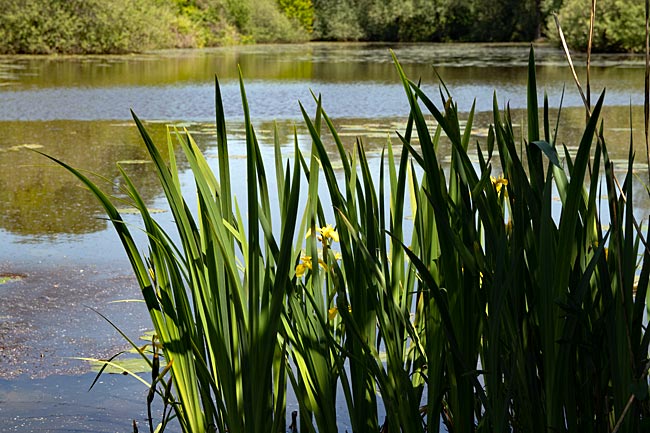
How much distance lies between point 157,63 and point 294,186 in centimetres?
1570

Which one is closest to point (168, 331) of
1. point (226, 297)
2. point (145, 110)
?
point (226, 297)

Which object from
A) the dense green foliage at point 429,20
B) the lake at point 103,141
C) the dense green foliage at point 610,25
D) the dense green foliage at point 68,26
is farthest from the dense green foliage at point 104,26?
the dense green foliage at point 610,25

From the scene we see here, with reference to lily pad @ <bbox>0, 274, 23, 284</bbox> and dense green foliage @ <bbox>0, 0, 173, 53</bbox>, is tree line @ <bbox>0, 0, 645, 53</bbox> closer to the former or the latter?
dense green foliage @ <bbox>0, 0, 173, 53</bbox>

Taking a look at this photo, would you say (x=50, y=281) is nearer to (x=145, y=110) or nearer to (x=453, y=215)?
(x=453, y=215)

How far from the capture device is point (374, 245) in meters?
1.26

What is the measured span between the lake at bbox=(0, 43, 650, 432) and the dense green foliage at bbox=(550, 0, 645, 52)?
2.03 metres

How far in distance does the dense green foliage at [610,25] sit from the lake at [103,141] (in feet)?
6.67

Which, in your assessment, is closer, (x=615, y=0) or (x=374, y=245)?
(x=374, y=245)

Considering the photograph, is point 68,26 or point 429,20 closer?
point 68,26

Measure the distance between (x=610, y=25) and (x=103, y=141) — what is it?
14277 mm

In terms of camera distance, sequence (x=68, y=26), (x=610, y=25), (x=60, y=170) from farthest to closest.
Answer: (x=610, y=25), (x=68, y=26), (x=60, y=170)

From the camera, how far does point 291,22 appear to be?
32.1m

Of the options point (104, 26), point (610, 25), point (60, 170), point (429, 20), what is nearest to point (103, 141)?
point (60, 170)

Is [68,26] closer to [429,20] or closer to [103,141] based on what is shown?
[103,141]
